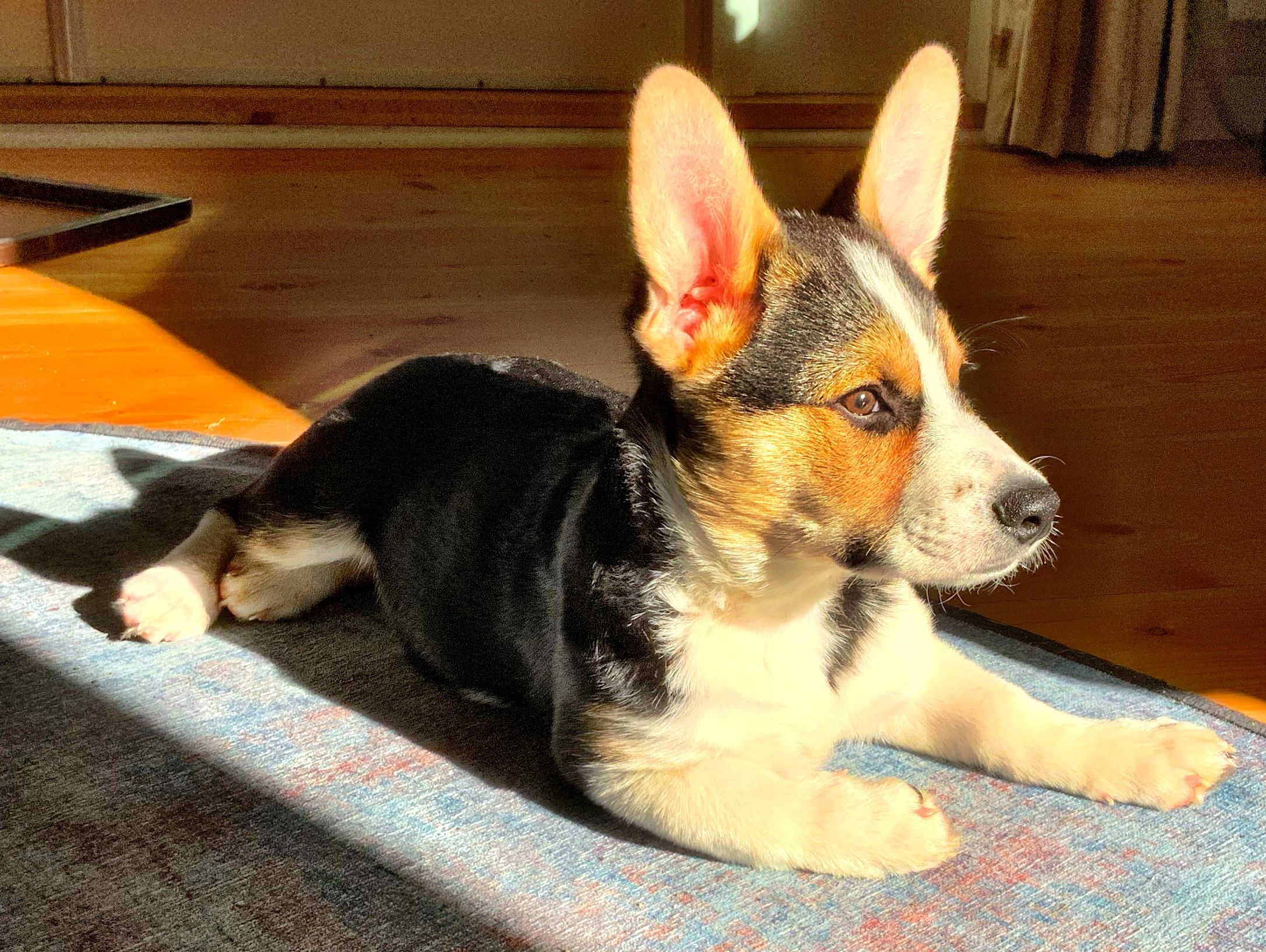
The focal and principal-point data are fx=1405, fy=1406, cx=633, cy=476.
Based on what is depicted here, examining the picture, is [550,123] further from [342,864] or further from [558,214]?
[342,864]

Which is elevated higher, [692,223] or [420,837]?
[692,223]

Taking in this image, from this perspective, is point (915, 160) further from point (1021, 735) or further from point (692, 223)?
point (1021, 735)

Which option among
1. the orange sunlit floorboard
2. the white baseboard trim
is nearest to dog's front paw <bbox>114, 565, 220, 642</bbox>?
the orange sunlit floorboard

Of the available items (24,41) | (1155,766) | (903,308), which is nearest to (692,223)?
A: (903,308)

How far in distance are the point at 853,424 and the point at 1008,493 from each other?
0.68 feet

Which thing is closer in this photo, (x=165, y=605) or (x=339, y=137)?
(x=165, y=605)

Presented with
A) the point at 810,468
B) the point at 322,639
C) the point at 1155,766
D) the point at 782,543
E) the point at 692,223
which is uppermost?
the point at 692,223

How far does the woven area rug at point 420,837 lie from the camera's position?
5.69 ft

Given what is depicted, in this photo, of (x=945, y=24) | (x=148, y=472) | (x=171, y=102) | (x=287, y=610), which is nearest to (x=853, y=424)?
(x=287, y=610)

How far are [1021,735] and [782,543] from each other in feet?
1.70

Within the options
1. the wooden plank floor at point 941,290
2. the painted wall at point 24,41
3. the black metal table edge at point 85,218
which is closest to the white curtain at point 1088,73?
the wooden plank floor at point 941,290

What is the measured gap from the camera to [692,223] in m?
1.82

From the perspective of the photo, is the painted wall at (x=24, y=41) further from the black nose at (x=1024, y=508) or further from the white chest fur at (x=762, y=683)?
the black nose at (x=1024, y=508)

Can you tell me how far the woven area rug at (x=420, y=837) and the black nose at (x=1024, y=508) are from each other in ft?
1.56
